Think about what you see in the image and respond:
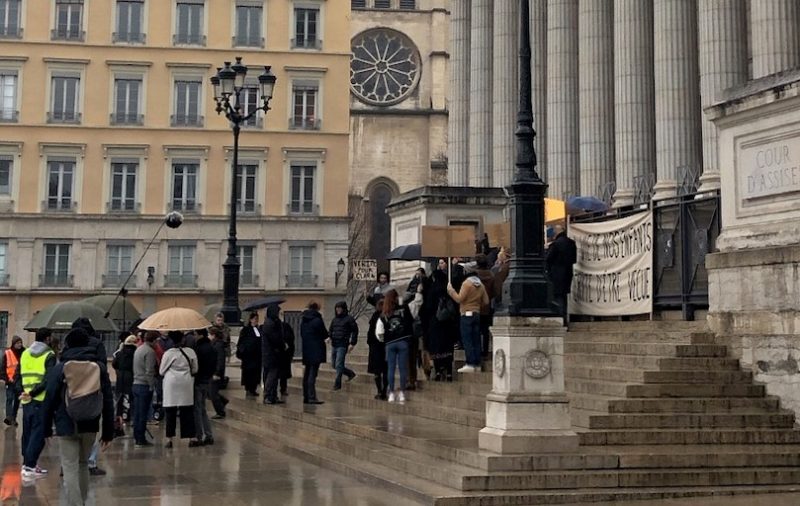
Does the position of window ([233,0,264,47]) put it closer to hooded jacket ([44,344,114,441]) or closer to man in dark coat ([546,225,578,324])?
man in dark coat ([546,225,578,324])

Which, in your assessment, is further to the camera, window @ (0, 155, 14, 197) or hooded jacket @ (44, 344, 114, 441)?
window @ (0, 155, 14, 197)

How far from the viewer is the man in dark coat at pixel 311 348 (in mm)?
19067

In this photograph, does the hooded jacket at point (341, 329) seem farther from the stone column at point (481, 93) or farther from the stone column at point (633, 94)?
the stone column at point (481, 93)

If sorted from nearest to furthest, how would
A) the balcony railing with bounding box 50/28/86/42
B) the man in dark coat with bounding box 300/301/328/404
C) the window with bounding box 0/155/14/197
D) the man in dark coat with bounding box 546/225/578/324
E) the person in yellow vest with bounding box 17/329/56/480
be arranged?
1. the person in yellow vest with bounding box 17/329/56/480
2. the man in dark coat with bounding box 546/225/578/324
3. the man in dark coat with bounding box 300/301/328/404
4. the window with bounding box 0/155/14/197
5. the balcony railing with bounding box 50/28/86/42

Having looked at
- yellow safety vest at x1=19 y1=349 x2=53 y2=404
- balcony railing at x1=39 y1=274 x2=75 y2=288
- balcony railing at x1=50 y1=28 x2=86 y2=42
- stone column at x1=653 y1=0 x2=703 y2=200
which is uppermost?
balcony railing at x1=50 y1=28 x2=86 y2=42

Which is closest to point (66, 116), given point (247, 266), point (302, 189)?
point (247, 266)

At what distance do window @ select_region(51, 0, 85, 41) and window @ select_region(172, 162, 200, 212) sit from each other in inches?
308

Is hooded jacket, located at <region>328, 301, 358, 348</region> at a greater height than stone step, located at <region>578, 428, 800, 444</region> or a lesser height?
greater

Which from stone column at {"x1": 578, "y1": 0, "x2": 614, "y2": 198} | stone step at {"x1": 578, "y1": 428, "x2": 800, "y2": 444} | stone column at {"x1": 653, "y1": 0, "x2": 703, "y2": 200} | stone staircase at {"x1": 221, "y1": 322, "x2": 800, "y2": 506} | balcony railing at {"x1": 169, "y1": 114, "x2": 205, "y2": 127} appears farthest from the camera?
balcony railing at {"x1": 169, "y1": 114, "x2": 205, "y2": 127}

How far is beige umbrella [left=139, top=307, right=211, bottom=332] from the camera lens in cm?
1758

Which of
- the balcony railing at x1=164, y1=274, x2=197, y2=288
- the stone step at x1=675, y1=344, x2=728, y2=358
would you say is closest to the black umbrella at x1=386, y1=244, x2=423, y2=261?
the stone step at x1=675, y1=344, x2=728, y2=358

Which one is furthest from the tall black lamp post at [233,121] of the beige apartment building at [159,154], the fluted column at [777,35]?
the beige apartment building at [159,154]

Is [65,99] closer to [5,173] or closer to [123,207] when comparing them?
[5,173]

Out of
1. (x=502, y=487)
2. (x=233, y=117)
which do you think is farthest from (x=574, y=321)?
(x=233, y=117)
